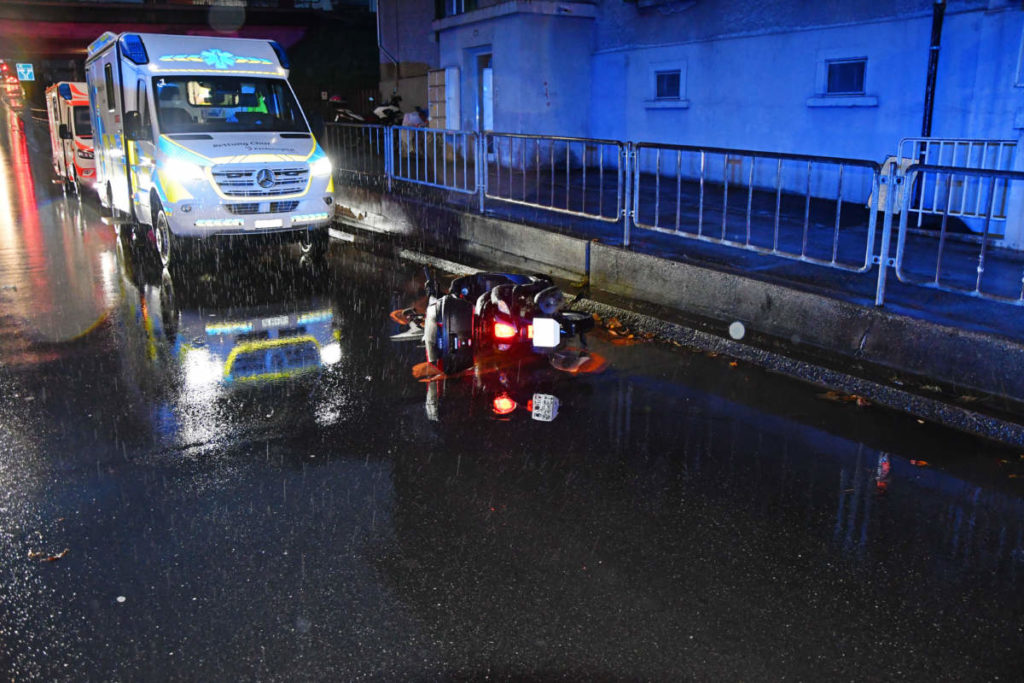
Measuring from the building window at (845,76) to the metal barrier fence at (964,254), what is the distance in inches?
97.3

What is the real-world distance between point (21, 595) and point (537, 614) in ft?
7.52

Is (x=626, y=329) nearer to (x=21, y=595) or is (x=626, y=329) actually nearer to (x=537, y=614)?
(x=537, y=614)

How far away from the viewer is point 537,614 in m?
3.69

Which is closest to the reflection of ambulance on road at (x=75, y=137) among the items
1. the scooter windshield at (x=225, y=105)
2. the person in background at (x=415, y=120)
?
the person in background at (x=415, y=120)

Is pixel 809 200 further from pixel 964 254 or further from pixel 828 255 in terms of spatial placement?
pixel 964 254

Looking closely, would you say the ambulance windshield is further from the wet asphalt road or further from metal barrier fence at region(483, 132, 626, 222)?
the wet asphalt road

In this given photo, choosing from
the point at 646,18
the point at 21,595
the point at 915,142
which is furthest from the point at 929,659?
the point at 646,18

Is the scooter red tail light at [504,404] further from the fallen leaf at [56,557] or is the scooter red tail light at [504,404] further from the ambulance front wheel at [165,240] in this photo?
the ambulance front wheel at [165,240]

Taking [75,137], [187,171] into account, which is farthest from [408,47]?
[187,171]

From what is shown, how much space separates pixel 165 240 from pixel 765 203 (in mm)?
8729

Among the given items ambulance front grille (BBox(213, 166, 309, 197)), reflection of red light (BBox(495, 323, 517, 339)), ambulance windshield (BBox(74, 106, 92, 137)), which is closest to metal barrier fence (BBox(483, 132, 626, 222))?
ambulance front grille (BBox(213, 166, 309, 197))

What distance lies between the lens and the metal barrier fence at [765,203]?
8.41 m

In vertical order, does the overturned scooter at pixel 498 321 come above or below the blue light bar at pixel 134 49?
below

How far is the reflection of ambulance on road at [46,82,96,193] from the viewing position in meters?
20.2
